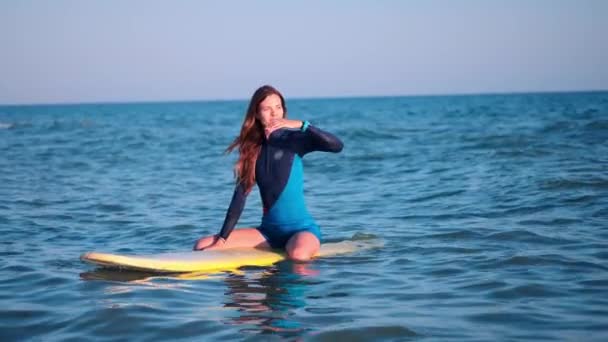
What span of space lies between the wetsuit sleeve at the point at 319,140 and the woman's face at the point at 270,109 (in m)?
0.28

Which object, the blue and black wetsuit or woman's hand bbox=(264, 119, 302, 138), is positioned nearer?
woman's hand bbox=(264, 119, 302, 138)

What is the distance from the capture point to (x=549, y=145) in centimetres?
1526

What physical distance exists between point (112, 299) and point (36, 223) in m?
4.09

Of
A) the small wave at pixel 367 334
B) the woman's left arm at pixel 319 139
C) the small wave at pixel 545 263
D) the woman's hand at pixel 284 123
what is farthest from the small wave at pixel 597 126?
the small wave at pixel 367 334

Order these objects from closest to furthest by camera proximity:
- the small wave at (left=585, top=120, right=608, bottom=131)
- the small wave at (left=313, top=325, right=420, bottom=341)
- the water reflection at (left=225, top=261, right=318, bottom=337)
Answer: the small wave at (left=313, top=325, right=420, bottom=341) → the water reflection at (left=225, top=261, right=318, bottom=337) → the small wave at (left=585, top=120, right=608, bottom=131)

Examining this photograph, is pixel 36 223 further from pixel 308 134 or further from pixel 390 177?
pixel 390 177

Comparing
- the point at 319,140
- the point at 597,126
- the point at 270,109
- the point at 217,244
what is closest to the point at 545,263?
the point at 319,140

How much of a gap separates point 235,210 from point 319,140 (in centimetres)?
91

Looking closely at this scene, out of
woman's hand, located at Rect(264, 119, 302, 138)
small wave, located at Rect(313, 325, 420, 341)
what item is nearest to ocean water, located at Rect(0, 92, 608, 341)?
small wave, located at Rect(313, 325, 420, 341)

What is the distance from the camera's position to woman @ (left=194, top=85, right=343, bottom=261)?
5.93 metres

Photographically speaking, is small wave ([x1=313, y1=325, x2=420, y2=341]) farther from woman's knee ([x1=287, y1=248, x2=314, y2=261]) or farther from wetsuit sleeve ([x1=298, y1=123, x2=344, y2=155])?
wetsuit sleeve ([x1=298, y1=123, x2=344, y2=155])

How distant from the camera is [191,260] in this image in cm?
565

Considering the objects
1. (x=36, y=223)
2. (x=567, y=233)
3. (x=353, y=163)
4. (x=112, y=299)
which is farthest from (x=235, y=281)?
(x=353, y=163)

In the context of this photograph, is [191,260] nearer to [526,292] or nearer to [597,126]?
[526,292]
